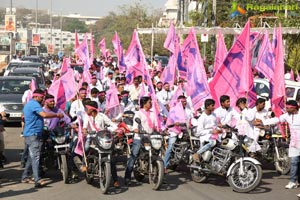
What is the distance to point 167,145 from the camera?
11086 millimetres

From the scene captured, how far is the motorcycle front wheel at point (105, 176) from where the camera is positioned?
910 centimetres

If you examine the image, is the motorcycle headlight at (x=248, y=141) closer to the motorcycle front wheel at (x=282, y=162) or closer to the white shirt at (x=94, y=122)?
the motorcycle front wheel at (x=282, y=162)

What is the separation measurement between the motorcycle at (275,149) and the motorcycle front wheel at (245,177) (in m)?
1.84

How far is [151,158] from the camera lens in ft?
31.6

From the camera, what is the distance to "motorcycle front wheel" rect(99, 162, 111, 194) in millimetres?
9098

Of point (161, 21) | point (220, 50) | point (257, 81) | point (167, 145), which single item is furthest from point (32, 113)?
point (161, 21)

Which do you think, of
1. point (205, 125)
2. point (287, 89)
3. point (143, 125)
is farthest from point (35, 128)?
point (287, 89)

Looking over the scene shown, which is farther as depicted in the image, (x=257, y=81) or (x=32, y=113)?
(x=257, y=81)

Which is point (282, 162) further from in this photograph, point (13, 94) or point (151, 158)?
point (13, 94)

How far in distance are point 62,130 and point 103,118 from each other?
2.75 feet

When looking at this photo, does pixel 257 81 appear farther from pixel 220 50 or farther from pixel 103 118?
pixel 103 118

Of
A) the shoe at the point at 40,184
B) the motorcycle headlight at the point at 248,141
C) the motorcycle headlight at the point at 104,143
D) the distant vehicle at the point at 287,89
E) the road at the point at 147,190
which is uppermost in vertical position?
the distant vehicle at the point at 287,89

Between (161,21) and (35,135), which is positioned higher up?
(161,21)

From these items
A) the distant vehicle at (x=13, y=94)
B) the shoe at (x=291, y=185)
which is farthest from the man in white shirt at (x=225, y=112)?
the distant vehicle at (x=13, y=94)
